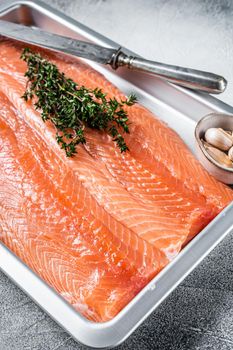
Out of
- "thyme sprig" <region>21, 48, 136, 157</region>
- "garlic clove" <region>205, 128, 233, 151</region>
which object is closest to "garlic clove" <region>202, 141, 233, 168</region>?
"garlic clove" <region>205, 128, 233, 151</region>

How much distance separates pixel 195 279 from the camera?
101 inches

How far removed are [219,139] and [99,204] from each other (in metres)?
0.72

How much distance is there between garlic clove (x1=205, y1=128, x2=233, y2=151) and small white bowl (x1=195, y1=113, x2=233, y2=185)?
0.05 meters

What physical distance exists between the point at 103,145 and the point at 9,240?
66 centimetres

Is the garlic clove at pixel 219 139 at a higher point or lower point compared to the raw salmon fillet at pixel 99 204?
higher

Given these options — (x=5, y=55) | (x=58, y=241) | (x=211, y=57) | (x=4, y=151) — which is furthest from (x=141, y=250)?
(x=211, y=57)

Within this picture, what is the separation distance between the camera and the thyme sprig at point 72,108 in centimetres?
281

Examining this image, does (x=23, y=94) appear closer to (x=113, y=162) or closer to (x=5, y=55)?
(x=5, y=55)

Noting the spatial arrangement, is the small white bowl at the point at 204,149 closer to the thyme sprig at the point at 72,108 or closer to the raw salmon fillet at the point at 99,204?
the raw salmon fillet at the point at 99,204

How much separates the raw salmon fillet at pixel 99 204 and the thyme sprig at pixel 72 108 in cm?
5

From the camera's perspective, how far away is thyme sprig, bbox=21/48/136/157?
2.81 meters

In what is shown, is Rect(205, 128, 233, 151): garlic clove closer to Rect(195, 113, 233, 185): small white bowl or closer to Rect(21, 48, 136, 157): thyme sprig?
Rect(195, 113, 233, 185): small white bowl

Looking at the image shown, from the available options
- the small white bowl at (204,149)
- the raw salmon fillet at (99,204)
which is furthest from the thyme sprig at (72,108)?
the small white bowl at (204,149)

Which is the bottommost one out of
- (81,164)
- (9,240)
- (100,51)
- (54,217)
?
(9,240)
